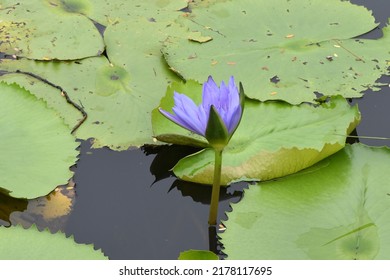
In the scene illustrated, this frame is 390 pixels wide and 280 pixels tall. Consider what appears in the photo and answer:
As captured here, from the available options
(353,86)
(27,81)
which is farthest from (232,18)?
(27,81)

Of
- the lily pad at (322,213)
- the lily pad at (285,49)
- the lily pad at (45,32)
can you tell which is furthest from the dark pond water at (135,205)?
the lily pad at (45,32)

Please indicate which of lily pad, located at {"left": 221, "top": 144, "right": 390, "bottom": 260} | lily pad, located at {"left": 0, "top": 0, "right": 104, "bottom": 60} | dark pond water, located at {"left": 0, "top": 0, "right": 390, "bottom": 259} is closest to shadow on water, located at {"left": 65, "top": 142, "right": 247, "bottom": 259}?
dark pond water, located at {"left": 0, "top": 0, "right": 390, "bottom": 259}

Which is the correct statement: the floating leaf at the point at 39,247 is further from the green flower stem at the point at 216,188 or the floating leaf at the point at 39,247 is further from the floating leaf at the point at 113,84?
the floating leaf at the point at 113,84

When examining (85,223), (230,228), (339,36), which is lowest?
(85,223)

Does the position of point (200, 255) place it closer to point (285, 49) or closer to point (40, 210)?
point (40, 210)

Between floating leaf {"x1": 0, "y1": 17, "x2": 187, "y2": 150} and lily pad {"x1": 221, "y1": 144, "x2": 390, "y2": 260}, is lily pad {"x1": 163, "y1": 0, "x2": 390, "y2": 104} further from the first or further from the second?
lily pad {"x1": 221, "y1": 144, "x2": 390, "y2": 260}

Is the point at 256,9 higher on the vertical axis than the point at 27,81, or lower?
higher
